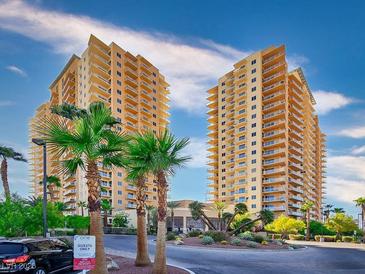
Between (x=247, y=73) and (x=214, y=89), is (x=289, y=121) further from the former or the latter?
(x=214, y=89)

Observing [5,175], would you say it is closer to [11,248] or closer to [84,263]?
[11,248]

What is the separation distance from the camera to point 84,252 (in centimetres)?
1102

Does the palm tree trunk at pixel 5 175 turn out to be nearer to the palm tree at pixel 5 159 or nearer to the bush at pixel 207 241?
the palm tree at pixel 5 159

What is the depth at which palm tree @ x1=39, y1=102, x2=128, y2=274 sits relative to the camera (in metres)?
13.4

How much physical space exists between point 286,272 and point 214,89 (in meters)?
112

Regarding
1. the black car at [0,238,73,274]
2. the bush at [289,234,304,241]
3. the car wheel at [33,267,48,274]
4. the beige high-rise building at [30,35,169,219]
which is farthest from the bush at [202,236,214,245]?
the beige high-rise building at [30,35,169,219]

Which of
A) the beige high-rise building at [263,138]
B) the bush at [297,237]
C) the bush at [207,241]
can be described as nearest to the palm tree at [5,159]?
the bush at [207,241]

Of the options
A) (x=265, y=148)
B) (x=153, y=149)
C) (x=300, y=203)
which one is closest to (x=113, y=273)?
(x=153, y=149)

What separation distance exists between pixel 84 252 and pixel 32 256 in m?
3.91

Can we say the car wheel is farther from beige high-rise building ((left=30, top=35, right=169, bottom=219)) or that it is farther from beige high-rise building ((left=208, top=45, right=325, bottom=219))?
beige high-rise building ((left=208, top=45, right=325, bottom=219))

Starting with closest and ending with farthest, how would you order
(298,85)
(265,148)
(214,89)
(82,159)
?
(82,159) < (265,148) < (298,85) < (214,89)

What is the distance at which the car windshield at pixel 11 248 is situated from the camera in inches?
534

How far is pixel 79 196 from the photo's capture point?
4141 inches

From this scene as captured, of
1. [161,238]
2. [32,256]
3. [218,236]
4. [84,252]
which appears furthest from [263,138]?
[84,252]
